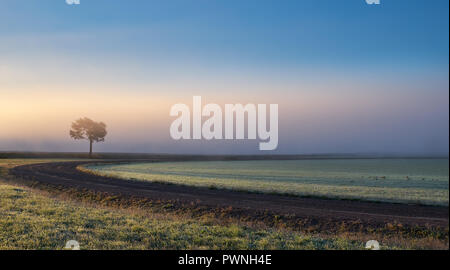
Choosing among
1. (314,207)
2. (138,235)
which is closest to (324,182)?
(314,207)

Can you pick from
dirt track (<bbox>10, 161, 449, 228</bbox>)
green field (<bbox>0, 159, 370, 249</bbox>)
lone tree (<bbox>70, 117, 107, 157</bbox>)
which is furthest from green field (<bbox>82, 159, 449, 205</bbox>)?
lone tree (<bbox>70, 117, 107, 157</bbox>)

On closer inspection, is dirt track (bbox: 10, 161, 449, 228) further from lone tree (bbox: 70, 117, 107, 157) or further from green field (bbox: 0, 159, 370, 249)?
lone tree (bbox: 70, 117, 107, 157)

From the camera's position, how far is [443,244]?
1242 centimetres

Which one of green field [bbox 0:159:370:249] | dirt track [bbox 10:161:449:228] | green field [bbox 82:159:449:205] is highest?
green field [bbox 0:159:370:249]

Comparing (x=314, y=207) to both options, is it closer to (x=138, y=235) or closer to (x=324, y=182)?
(x=138, y=235)

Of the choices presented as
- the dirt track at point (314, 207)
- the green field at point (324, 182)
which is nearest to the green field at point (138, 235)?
the dirt track at point (314, 207)

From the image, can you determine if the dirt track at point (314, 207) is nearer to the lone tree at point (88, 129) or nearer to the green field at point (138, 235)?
the green field at point (138, 235)

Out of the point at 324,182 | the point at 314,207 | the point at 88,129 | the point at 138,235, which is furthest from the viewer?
the point at 88,129

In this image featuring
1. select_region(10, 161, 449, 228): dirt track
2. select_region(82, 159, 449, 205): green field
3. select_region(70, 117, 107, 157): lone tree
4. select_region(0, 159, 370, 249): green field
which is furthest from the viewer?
select_region(70, 117, 107, 157): lone tree

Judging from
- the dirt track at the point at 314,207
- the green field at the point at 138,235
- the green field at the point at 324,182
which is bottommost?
the green field at the point at 324,182

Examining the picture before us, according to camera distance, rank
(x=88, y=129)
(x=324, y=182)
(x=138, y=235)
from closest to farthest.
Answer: (x=138, y=235) < (x=324, y=182) < (x=88, y=129)
